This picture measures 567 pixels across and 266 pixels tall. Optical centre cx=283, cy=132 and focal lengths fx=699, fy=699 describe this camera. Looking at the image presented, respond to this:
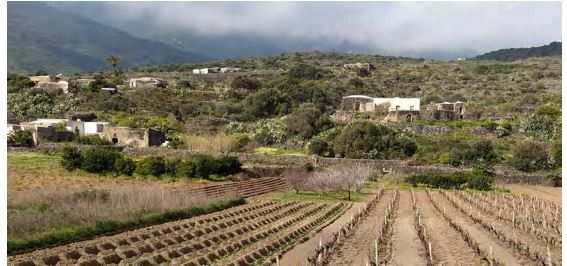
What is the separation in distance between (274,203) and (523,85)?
2637 inches

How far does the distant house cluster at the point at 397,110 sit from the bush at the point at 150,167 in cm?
3386

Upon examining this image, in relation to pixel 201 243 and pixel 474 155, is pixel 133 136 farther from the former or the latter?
pixel 201 243

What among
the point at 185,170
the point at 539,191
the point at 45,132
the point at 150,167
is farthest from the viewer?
the point at 45,132

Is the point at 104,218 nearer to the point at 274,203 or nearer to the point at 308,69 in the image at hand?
the point at 274,203

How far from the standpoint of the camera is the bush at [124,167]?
36.9 meters

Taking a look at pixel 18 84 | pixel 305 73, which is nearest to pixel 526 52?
pixel 305 73

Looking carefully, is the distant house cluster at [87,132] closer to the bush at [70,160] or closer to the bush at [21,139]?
the bush at [21,139]

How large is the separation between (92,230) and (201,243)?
2703 millimetres

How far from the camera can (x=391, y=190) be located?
130 ft

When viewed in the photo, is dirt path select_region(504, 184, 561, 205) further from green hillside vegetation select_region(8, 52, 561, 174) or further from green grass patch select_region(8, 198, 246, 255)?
green grass patch select_region(8, 198, 246, 255)

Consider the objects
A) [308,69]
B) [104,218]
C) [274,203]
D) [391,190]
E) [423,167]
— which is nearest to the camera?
[104,218]

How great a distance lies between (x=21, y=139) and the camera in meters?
47.4

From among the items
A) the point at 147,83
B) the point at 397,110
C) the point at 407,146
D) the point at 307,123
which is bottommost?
the point at 407,146

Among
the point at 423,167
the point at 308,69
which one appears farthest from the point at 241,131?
the point at 308,69
